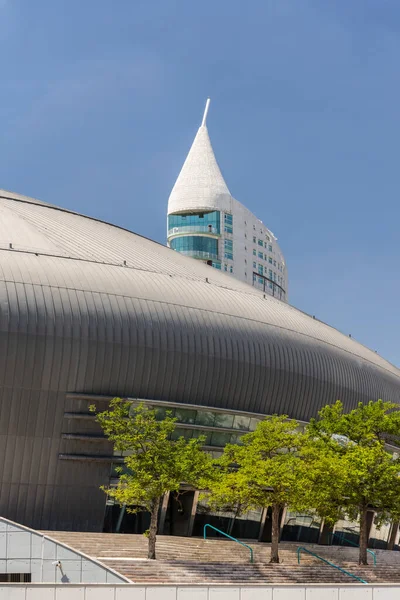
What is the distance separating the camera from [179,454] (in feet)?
134

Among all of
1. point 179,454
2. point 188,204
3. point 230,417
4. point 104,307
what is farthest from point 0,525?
point 188,204

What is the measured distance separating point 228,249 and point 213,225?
4.42m

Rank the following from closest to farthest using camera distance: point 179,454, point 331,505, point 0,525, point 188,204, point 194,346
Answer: point 0,525, point 179,454, point 331,505, point 194,346, point 188,204

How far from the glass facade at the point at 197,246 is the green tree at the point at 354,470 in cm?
9639

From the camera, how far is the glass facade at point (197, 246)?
14375 centimetres

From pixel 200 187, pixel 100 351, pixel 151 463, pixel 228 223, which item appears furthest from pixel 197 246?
pixel 151 463

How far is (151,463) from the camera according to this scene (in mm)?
39656

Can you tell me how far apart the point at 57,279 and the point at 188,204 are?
10171 cm

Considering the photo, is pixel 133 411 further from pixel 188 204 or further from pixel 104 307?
pixel 188 204

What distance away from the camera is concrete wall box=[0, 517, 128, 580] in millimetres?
30016

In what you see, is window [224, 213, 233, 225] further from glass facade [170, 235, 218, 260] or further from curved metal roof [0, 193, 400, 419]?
curved metal roof [0, 193, 400, 419]
